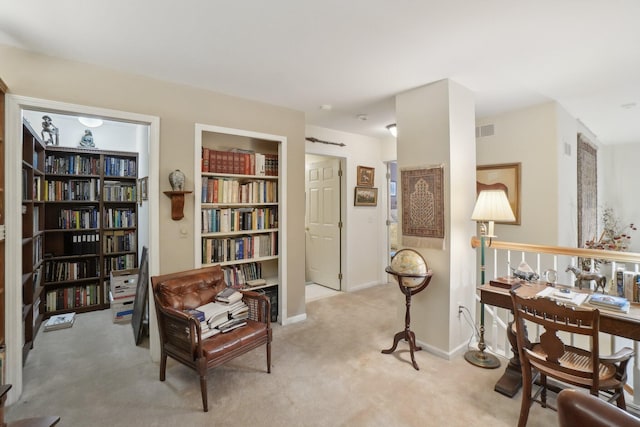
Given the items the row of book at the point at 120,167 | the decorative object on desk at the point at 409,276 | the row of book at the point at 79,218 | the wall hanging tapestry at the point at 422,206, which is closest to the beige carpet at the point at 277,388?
the decorative object on desk at the point at 409,276

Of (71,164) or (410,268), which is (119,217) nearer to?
(71,164)

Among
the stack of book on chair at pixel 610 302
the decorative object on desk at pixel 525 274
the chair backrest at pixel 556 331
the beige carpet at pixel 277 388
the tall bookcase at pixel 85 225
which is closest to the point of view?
the chair backrest at pixel 556 331

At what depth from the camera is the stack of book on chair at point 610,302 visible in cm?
182

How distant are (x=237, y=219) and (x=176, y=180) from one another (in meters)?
0.82

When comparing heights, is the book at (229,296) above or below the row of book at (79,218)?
below

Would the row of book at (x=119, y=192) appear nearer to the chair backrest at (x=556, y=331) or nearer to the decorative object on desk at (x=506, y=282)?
the decorative object on desk at (x=506, y=282)

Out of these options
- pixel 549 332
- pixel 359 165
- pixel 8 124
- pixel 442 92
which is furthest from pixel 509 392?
pixel 8 124

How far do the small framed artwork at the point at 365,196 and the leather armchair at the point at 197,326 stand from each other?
2.71 metres

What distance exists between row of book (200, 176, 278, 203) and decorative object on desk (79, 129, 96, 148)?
6.68 ft

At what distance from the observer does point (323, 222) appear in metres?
5.17

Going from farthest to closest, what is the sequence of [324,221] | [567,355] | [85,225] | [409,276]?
[324,221] → [85,225] → [409,276] → [567,355]

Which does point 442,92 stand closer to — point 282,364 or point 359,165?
point 359,165

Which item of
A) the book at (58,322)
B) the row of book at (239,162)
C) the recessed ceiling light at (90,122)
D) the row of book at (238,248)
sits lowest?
the book at (58,322)

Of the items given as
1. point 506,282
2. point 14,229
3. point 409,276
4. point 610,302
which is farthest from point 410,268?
point 14,229
